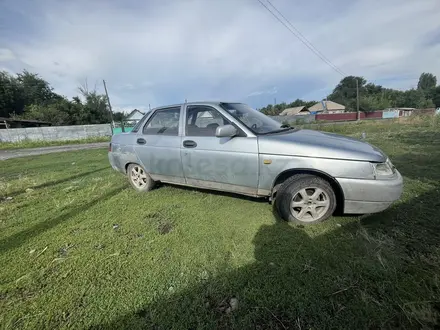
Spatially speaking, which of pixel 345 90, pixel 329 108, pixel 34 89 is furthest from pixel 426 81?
pixel 34 89

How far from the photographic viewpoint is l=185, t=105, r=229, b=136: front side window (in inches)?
126

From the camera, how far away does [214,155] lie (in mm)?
3100

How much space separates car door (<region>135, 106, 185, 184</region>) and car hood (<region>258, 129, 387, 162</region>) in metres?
1.48

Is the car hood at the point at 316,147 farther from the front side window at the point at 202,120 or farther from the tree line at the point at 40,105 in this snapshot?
the tree line at the point at 40,105

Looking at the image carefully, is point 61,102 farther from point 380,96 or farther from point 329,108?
point 380,96

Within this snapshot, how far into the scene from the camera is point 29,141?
22594mm

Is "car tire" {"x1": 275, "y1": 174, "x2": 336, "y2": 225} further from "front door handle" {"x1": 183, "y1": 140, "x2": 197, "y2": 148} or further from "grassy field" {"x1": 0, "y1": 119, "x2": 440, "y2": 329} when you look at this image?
"front door handle" {"x1": 183, "y1": 140, "x2": 197, "y2": 148}

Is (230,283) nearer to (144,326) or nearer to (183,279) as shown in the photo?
(183,279)

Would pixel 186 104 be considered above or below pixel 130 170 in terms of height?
above

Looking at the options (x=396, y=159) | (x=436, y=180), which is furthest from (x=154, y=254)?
(x=396, y=159)

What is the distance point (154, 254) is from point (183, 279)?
552mm

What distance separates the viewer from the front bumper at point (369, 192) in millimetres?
2393

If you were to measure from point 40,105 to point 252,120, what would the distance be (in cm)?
6145

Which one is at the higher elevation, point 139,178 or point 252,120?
point 252,120
